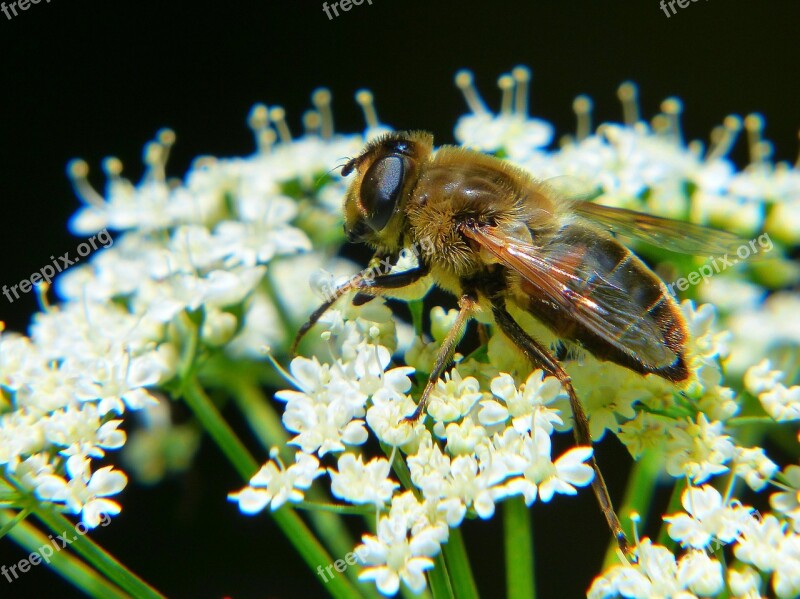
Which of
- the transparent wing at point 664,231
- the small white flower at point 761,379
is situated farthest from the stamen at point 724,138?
the small white flower at point 761,379

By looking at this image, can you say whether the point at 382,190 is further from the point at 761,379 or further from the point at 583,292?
the point at 761,379

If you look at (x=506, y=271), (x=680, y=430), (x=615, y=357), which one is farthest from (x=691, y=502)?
(x=506, y=271)

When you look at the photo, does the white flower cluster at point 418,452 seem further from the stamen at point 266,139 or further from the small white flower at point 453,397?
the stamen at point 266,139

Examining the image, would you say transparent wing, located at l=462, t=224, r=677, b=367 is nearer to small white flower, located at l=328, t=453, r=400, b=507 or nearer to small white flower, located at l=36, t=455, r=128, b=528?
small white flower, located at l=328, t=453, r=400, b=507

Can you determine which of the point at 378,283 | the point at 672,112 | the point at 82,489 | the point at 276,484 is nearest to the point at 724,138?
the point at 672,112

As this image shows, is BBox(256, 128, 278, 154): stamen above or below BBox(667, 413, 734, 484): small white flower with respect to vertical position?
above

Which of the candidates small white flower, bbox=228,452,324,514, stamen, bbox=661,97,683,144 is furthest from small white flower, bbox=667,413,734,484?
stamen, bbox=661,97,683,144
